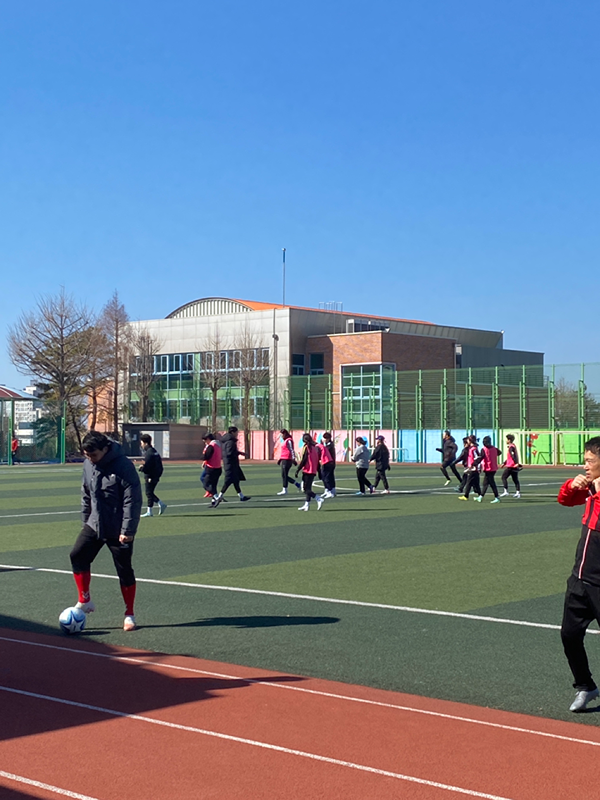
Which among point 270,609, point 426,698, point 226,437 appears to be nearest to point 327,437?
point 226,437

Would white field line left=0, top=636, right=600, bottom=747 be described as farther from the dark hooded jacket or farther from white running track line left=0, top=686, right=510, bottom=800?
the dark hooded jacket

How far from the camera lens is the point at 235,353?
8012 centimetres

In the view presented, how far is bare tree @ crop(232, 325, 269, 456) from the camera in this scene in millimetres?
77875

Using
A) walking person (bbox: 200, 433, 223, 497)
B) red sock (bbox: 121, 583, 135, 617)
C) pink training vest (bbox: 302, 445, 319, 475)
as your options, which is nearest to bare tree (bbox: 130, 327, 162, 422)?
walking person (bbox: 200, 433, 223, 497)

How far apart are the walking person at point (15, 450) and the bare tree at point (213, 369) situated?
18.9 meters

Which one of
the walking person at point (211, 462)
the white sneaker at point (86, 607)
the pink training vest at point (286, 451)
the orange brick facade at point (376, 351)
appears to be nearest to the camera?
the white sneaker at point (86, 607)

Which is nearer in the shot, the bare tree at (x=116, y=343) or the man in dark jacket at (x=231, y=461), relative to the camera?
the man in dark jacket at (x=231, y=461)

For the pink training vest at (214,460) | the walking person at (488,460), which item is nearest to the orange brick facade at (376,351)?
the walking person at (488,460)

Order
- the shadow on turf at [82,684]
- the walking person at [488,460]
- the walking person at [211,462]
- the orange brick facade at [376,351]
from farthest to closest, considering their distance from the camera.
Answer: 1. the orange brick facade at [376,351]
2. the walking person at [488,460]
3. the walking person at [211,462]
4. the shadow on turf at [82,684]

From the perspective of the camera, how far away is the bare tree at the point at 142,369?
8388cm

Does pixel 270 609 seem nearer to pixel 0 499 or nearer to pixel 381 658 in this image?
pixel 381 658

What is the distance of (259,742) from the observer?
6262 mm

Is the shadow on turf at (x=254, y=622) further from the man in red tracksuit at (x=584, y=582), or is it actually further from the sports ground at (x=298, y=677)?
the man in red tracksuit at (x=584, y=582)

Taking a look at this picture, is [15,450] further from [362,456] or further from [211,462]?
[211,462]
